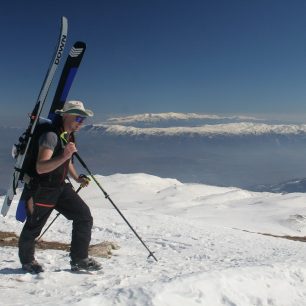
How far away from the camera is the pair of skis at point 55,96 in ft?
24.3

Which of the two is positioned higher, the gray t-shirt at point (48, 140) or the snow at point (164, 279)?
the gray t-shirt at point (48, 140)

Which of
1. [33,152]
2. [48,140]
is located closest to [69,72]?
[33,152]

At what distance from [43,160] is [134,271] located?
3.34m

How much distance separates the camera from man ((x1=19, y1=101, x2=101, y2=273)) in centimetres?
691

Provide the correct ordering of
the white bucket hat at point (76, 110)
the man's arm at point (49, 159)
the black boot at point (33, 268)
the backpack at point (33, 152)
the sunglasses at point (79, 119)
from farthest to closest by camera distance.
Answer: the black boot at point (33, 268)
the sunglasses at point (79, 119)
the white bucket hat at point (76, 110)
the backpack at point (33, 152)
the man's arm at point (49, 159)

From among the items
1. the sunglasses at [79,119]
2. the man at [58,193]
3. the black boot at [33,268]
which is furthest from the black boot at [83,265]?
the sunglasses at [79,119]

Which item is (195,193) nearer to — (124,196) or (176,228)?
(124,196)

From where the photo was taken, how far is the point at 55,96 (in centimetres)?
959

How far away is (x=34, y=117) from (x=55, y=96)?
206 centimetres

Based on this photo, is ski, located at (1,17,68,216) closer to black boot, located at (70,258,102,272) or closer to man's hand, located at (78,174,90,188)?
man's hand, located at (78,174,90,188)

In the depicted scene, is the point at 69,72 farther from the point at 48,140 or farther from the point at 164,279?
the point at 164,279

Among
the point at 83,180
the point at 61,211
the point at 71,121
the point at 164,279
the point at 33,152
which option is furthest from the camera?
the point at 83,180

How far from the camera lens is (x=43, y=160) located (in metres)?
6.86

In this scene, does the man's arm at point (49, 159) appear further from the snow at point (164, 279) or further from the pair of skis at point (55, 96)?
the snow at point (164, 279)
